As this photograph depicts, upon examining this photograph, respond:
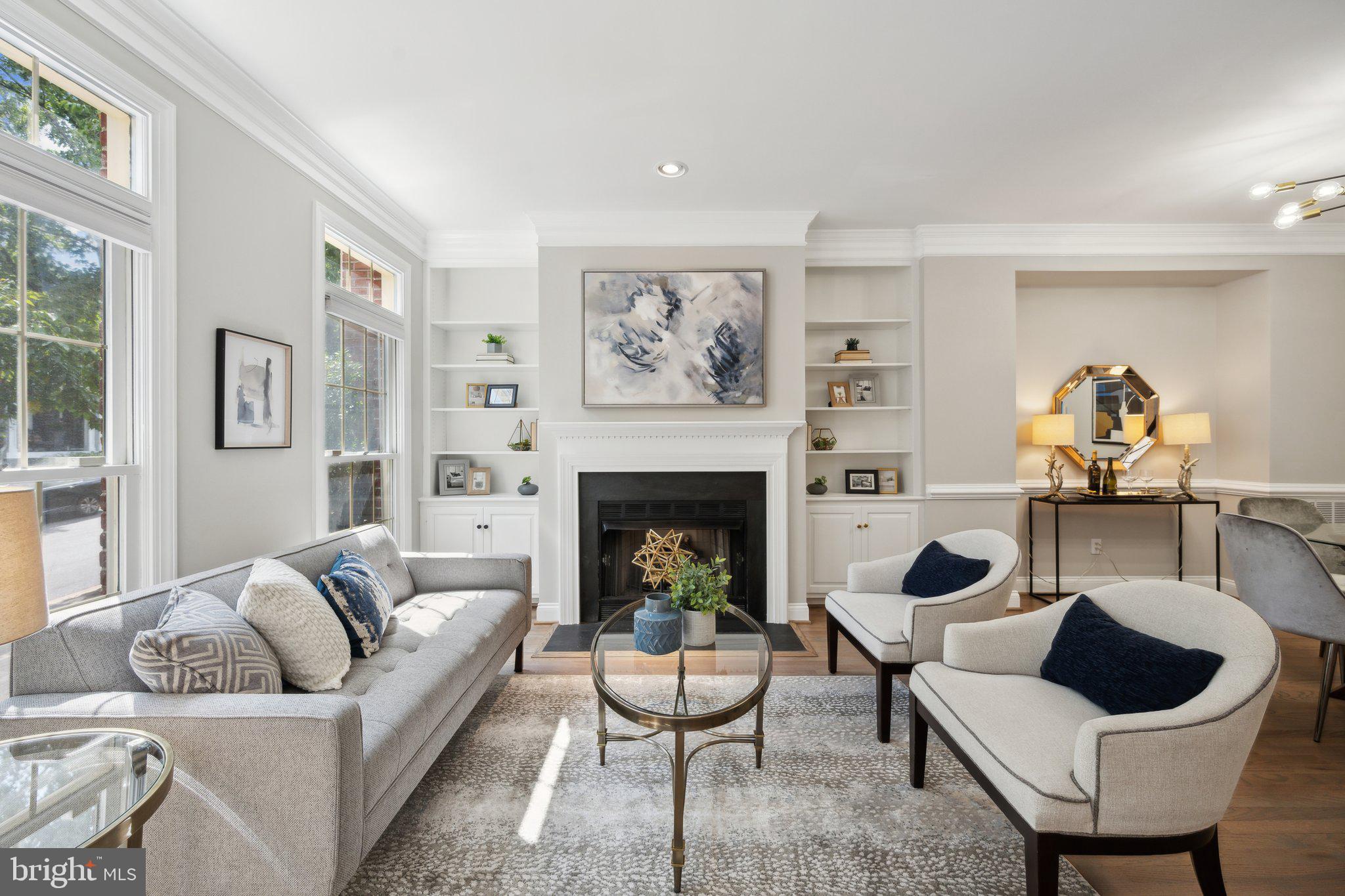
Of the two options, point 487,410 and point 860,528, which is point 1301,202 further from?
point 487,410

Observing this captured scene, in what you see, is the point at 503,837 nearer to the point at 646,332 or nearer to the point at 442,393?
the point at 646,332

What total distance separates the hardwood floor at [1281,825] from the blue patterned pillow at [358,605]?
193 cm

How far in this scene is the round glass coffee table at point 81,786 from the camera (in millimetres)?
935

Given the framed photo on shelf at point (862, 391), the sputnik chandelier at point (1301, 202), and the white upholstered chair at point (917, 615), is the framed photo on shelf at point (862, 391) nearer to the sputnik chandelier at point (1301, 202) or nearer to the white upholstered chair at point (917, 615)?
the white upholstered chair at point (917, 615)

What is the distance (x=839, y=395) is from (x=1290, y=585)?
2.51 metres

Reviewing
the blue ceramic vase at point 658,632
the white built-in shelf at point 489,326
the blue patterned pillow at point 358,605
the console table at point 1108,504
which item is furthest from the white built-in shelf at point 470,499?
the console table at point 1108,504

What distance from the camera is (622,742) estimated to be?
2330mm

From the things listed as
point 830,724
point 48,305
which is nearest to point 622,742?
point 830,724

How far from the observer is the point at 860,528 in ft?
13.7

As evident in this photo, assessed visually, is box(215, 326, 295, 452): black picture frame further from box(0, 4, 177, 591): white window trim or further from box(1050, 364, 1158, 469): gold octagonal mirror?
box(1050, 364, 1158, 469): gold octagonal mirror

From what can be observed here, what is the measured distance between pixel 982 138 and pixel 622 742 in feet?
10.4

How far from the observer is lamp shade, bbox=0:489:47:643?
39.3 inches

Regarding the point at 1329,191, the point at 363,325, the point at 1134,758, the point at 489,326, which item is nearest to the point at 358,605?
the point at 363,325

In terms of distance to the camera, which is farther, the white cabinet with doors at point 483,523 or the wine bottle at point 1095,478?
the wine bottle at point 1095,478
